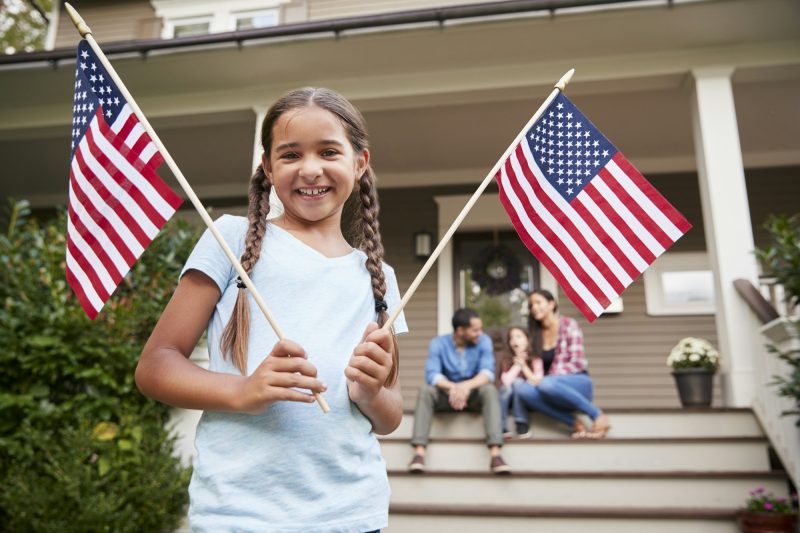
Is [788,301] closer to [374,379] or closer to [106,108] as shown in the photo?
[374,379]

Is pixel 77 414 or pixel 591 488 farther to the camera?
pixel 591 488

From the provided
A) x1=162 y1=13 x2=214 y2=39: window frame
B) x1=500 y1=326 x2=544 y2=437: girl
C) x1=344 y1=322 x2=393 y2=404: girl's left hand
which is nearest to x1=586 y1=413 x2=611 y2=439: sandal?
x1=500 y1=326 x2=544 y2=437: girl

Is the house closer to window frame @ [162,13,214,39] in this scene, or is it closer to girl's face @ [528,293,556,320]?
window frame @ [162,13,214,39]

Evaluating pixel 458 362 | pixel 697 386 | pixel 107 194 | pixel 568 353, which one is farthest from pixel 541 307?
pixel 107 194

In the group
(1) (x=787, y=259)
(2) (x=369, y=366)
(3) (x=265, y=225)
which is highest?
(1) (x=787, y=259)

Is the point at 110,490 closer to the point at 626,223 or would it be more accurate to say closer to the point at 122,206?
the point at 122,206

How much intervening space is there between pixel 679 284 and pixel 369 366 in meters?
6.61

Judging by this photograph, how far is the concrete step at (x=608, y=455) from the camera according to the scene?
12.7 feet

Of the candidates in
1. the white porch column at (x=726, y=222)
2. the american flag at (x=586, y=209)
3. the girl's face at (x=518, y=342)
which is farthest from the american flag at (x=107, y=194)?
the white porch column at (x=726, y=222)

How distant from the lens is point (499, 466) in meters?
3.89

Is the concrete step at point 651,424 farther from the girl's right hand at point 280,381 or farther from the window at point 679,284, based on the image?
the girl's right hand at point 280,381

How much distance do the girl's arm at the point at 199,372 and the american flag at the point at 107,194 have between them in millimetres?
512

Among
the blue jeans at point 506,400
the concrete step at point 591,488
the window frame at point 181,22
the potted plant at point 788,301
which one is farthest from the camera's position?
the window frame at point 181,22

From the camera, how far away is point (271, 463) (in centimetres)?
95
